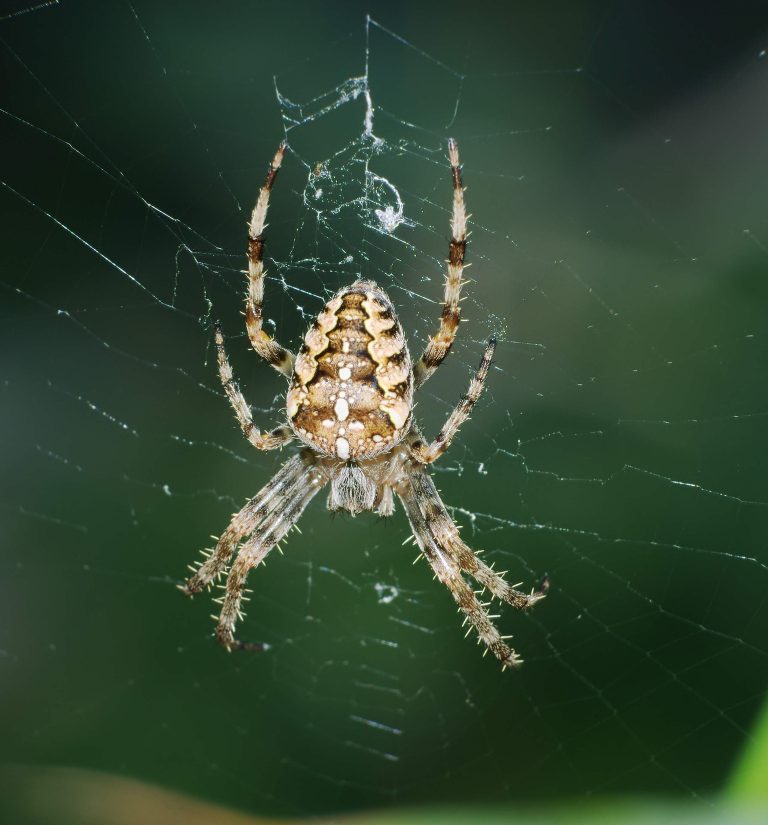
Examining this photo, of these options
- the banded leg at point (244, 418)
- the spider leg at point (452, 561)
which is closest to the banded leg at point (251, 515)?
the banded leg at point (244, 418)

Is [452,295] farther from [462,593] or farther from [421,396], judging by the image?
[462,593]

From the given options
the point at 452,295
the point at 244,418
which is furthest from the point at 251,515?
the point at 452,295

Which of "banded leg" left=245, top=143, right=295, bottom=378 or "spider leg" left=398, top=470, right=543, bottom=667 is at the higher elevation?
"banded leg" left=245, top=143, right=295, bottom=378

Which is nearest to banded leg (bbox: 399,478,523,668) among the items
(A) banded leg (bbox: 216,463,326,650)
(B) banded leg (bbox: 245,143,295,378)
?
(A) banded leg (bbox: 216,463,326,650)

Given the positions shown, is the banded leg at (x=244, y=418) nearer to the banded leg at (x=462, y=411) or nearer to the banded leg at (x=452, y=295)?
the banded leg at (x=462, y=411)

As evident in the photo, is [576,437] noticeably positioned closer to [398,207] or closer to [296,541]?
[398,207]

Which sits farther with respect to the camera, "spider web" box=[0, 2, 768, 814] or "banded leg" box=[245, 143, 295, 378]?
"spider web" box=[0, 2, 768, 814]

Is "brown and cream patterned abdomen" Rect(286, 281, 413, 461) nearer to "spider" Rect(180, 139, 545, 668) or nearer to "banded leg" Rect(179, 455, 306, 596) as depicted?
"spider" Rect(180, 139, 545, 668)
